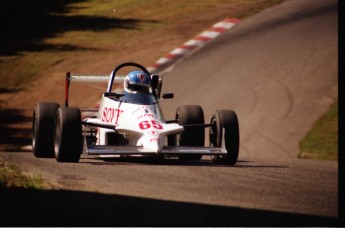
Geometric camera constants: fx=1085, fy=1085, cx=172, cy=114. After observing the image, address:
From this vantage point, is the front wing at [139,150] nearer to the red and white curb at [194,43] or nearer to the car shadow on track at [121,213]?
the car shadow on track at [121,213]

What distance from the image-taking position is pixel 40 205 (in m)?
9.79

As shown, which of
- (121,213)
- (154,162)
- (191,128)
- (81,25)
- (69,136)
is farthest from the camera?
(81,25)

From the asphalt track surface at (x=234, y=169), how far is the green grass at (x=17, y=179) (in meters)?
0.19

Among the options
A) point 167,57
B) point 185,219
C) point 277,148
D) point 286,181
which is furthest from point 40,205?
point 167,57

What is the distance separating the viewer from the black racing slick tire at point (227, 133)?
578 inches

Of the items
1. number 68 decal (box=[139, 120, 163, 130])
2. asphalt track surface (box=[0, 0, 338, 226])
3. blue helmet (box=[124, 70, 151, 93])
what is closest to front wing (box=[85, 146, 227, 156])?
asphalt track surface (box=[0, 0, 338, 226])

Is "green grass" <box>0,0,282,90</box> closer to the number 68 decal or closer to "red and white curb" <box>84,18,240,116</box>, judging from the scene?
"red and white curb" <box>84,18,240,116</box>

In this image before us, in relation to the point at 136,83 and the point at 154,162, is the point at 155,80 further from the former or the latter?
the point at 154,162

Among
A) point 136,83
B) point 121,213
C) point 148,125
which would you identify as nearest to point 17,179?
point 121,213

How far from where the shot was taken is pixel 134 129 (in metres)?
14.5

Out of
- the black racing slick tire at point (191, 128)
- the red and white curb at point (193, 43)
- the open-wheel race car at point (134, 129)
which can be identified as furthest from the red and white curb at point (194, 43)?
the open-wheel race car at point (134, 129)

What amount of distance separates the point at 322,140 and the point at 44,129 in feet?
28.3

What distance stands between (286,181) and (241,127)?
1095 centimetres

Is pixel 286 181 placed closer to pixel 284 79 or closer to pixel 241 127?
pixel 241 127
